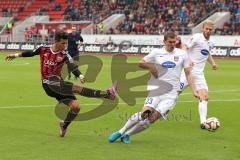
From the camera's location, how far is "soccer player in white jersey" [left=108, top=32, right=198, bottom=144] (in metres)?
10.7

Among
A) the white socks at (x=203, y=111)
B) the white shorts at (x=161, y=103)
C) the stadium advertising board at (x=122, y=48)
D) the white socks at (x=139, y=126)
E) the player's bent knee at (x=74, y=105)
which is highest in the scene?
the white shorts at (x=161, y=103)

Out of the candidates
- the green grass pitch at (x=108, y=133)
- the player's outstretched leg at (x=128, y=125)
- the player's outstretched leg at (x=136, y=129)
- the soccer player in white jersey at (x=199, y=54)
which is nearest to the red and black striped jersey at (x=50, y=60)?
the green grass pitch at (x=108, y=133)

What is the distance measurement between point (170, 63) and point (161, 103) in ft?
2.58

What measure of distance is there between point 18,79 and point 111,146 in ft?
50.4

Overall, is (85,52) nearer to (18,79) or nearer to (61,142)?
(18,79)

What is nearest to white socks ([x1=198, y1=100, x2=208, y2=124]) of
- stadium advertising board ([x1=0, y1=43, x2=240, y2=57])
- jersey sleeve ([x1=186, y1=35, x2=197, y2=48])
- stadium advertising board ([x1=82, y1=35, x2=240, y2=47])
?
jersey sleeve ([x1=186, y1=35, x2=197, y2=48])

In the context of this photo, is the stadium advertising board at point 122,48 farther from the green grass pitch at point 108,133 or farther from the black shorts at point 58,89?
the black shorts at point 58,89

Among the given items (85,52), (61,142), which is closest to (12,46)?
(85,52)

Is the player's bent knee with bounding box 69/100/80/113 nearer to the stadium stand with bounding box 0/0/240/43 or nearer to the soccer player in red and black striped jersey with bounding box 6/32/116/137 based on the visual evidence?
the soccer player in red and black striped jersey with bounding box 6/32/116/137

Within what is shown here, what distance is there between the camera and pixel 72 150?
10.1m

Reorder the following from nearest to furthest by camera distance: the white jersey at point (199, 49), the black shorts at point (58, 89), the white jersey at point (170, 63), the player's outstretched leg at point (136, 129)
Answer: the player's outstretched leg at point (136, 129) → the white jersey at point (170, 63) → the black shorts at point (58, 89) → the white jersey at point (199, 49)

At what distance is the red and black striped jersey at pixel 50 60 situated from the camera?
11508 mm

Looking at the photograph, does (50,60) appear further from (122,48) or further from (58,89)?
(122,48)

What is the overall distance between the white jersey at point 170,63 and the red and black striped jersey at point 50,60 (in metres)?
1.76
